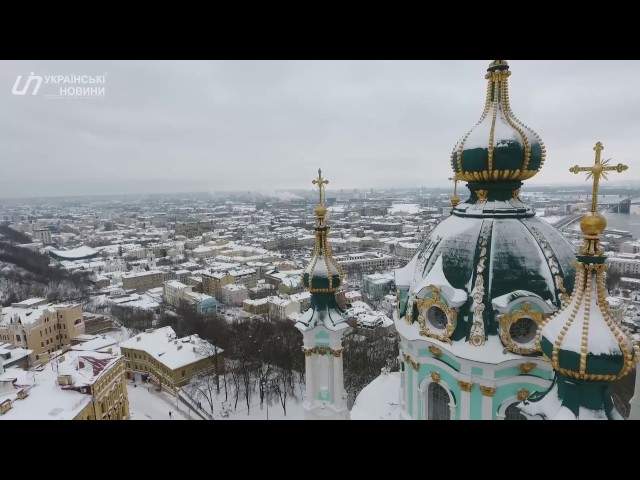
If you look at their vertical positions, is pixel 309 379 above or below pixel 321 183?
below

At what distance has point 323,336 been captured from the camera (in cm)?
910

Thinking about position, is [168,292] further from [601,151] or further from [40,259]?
[601,151]

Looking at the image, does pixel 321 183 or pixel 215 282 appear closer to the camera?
pixel 321 183

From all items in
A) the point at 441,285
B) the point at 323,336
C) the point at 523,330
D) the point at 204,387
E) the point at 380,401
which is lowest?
the point at 204,387

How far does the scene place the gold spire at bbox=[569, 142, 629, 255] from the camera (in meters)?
5.02

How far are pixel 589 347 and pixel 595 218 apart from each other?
60.1 inches

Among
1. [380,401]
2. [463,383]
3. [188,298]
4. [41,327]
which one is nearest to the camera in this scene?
[463,383]

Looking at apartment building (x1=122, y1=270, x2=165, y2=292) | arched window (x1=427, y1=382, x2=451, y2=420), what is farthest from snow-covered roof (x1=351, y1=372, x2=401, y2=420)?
apartment building (x1=122, y1=270, x2=165, y2=292)

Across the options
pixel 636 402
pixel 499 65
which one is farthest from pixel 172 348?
pixel 636 402

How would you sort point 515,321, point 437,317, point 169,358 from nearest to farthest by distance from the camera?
point 515,321 → point 437,317 → point 169,358

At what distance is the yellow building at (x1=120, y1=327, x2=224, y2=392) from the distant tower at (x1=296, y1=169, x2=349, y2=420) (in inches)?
752

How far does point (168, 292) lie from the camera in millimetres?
46938

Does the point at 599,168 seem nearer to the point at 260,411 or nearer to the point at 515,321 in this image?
the point at 515,321

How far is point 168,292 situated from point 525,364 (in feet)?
147
